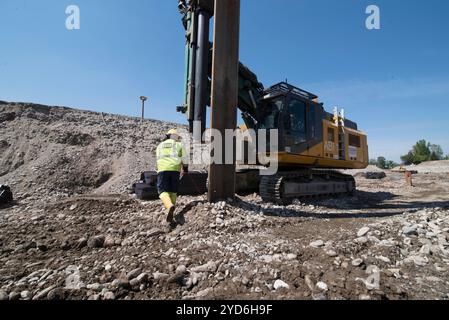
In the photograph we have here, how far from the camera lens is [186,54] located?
5.38 m

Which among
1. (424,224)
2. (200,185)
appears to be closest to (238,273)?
(424,224)

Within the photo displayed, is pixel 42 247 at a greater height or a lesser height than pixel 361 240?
lesser

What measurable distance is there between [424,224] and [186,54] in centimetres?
575

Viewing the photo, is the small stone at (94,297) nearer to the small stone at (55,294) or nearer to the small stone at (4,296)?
the small stone at (55,294)

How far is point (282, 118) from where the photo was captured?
6.30 m

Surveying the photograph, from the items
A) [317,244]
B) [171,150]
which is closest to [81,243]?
[171,150]

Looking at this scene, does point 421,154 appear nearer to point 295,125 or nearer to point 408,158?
point 408,158

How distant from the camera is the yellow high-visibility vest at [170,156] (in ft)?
13.9

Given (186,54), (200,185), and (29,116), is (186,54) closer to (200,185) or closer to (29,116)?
(200,185)

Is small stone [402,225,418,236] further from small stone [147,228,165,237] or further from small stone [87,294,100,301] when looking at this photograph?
small stone [87,294,100,301]

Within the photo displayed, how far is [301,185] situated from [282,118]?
214cm

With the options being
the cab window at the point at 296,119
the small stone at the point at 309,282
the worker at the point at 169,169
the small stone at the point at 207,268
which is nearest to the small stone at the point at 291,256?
the small stone at the point at 309,282

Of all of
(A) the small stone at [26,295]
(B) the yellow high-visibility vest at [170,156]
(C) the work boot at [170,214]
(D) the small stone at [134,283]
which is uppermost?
(B) the yellow high-visibility vest at [170,156]

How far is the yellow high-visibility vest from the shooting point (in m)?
4.23
